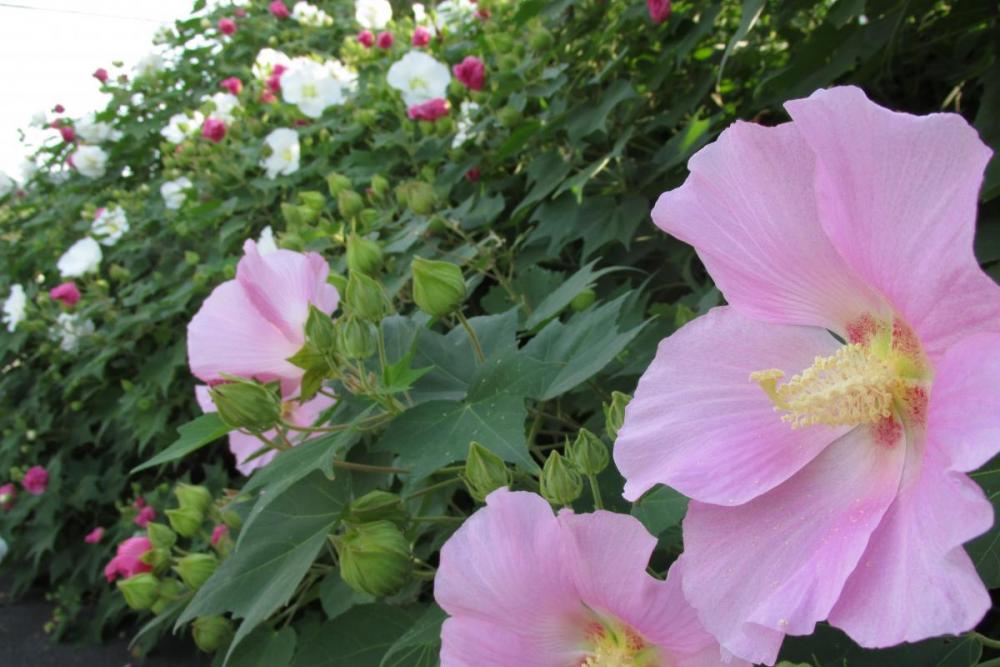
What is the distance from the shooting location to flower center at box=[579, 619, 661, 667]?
69cm

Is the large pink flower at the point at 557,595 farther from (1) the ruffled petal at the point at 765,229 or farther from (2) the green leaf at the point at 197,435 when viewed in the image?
(2) the green leaf at the point at 197,435

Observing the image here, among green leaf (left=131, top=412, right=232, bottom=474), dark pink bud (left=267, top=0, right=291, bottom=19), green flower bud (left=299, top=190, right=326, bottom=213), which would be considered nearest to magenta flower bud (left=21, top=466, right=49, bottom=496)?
green flower bud (left=299, top=190, right=326, bottom=213)

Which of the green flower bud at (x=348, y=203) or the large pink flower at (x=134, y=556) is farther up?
the green flower bud at (x=348, y=203)

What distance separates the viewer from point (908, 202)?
50cm

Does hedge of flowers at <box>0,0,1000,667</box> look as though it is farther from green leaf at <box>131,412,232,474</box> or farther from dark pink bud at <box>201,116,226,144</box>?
dark pink bud at <box>201,116,226,144</box>

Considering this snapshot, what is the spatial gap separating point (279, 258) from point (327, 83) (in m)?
2.09

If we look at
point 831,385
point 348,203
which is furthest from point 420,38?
point 831,385

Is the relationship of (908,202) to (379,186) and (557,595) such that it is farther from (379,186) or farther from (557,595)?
(379,186)

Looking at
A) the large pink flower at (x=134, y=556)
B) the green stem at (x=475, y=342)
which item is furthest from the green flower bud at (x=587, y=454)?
the large pink flower at (x=134, y=556)

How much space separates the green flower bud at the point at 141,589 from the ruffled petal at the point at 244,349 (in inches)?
21.0

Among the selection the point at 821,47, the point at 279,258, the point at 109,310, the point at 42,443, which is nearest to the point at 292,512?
the point at 279,258

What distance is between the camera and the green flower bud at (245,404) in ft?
3.23

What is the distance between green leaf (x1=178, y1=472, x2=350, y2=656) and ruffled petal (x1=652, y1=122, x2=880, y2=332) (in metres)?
0.58

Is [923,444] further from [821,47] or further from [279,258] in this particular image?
[821,47]
